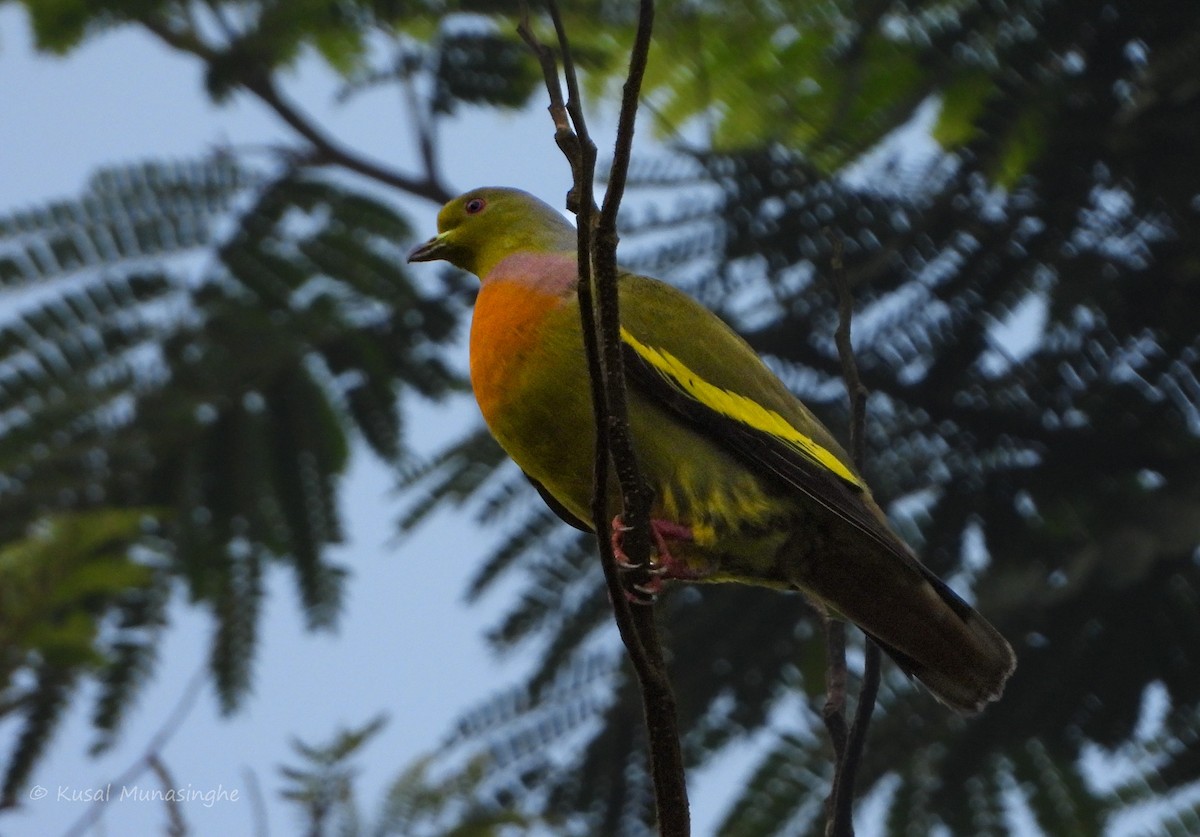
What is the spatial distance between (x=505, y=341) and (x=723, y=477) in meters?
0.57

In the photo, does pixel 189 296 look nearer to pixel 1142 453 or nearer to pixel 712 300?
pixel 712 300

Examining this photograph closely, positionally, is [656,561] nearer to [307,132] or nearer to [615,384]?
[615,384]

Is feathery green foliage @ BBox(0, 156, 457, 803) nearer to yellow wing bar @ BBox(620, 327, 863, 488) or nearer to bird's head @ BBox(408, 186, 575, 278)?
bird's head @ BBox(408, 186, 575, 278)

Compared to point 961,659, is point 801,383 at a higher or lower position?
higher

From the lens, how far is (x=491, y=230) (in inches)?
170

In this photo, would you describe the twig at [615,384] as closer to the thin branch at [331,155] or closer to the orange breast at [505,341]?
the orange breast at [505,341]

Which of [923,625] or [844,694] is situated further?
[923,625]

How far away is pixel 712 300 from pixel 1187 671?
1623 mm

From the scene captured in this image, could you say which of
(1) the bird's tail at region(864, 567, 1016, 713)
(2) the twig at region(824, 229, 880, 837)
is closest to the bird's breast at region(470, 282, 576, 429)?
(2) the twig at region(824, 229, 880, 837)

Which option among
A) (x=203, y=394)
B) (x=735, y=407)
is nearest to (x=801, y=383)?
(x=735, y=407)

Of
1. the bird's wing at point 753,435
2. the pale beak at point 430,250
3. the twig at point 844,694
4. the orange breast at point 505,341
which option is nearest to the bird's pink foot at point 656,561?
the bird's wing at point 753,435

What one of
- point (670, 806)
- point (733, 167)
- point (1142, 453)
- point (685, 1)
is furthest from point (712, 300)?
point (670, 806)

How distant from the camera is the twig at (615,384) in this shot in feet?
6.81

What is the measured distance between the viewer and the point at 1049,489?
4086 mm
